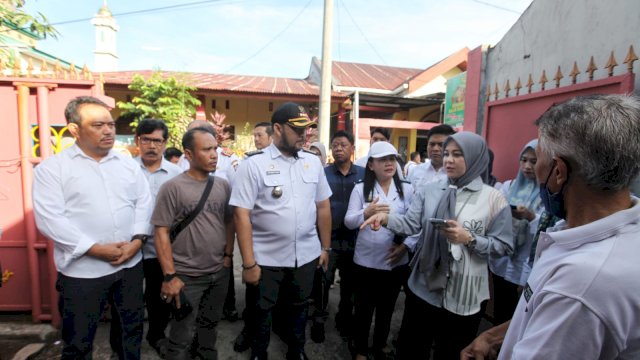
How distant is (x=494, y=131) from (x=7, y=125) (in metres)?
4.95

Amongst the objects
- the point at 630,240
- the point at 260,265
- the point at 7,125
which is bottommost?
the point at 260,265

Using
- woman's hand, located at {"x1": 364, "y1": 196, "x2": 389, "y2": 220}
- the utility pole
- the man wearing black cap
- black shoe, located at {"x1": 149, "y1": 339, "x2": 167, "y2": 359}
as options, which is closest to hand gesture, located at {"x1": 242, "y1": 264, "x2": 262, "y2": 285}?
the man wearing black cap

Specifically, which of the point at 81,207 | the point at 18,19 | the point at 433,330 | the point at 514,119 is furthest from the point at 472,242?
the point at 18,19

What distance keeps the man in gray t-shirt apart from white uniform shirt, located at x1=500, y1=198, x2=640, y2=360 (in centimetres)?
199

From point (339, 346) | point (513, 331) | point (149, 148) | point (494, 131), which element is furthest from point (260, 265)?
point (494, 131)

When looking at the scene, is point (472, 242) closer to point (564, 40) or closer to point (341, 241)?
point (341, 241)

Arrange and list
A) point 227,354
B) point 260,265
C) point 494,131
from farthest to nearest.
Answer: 1. point 494,131
2. point 227,354
3. point 260,265

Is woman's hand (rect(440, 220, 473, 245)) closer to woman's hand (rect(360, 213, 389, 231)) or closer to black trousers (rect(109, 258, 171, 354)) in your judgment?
woman's hand (rect(360, 213, 389, 231))

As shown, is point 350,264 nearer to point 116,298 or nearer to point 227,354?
point 227,354

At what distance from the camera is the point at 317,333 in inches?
122

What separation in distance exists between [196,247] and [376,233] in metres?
1.38

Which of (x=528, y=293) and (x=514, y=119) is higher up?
(x=514, y=119)

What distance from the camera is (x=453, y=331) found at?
2049mm

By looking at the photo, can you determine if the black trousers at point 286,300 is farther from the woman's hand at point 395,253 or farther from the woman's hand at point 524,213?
the woman's hand at point 524,213
